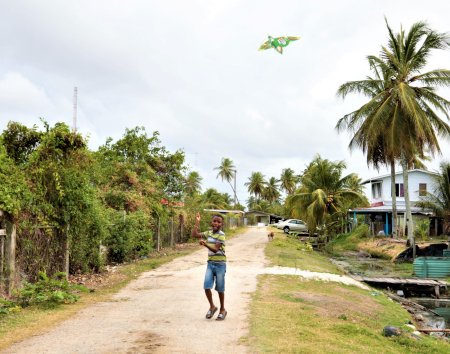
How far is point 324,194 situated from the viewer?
3616 centimetres

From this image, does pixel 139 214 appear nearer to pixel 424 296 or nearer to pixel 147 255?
pixel 147 255

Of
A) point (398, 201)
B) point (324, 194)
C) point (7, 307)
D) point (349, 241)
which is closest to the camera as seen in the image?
point (7, 307)

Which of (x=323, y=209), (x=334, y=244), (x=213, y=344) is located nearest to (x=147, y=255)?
(x=213, y=344)

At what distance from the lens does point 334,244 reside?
1590 inches

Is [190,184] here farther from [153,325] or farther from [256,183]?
[256,183]

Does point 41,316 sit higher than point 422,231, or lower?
lower

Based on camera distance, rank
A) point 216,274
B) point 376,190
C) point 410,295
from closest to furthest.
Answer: point 216,274
point 410,295
point 376,190

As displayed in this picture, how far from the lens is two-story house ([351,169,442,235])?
3904 centimetres

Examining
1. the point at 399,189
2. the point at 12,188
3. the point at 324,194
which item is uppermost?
the point at 399,189

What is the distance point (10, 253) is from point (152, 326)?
3.54m

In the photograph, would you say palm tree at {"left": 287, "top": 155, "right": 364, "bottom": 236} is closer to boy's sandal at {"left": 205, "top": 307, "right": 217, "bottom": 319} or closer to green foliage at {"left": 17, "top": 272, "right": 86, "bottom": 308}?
green foliage at {"left": 17, "top": 272, "right": 86, "bottom": 308}

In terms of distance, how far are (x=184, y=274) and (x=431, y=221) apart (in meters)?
30.5

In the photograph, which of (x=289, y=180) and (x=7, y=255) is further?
(x=289, y=180)

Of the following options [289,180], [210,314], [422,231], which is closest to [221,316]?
[210,314]
